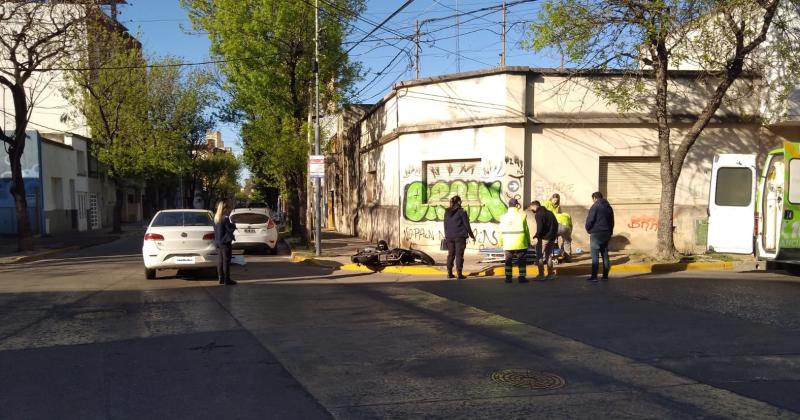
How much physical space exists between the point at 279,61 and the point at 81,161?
76.3 ft

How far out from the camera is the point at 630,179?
17.6 meters

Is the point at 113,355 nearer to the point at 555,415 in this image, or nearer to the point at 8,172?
the point at 555,415

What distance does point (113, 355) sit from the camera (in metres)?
6.35

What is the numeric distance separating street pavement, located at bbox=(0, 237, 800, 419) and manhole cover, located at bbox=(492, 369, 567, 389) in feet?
0.10

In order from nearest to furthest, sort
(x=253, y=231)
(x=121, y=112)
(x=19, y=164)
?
(x=253, y=231) → (x=19, y=164) → (x=121, y=112)

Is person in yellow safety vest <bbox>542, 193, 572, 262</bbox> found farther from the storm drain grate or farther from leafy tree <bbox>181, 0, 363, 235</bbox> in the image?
the storm drain grate

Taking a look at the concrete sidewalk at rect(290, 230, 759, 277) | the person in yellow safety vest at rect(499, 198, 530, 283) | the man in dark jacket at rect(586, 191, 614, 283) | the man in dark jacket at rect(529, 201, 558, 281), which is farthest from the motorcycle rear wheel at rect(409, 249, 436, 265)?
the man in dark jacket at rect(586, 191, 614, 283)

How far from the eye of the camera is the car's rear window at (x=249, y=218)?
63.4 ft

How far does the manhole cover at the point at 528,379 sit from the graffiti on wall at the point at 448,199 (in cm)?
1124

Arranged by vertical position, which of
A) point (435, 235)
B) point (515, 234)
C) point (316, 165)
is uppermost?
point (316, 165)

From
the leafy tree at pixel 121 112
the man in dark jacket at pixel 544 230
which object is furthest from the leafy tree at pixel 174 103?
the man in dark jacket at pixel 544 230

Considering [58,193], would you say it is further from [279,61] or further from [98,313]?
[98,313]

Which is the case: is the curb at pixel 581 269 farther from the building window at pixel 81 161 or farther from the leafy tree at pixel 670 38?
the building window at pixel 81 161

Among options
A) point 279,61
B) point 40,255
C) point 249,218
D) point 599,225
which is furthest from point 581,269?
point 40,255
